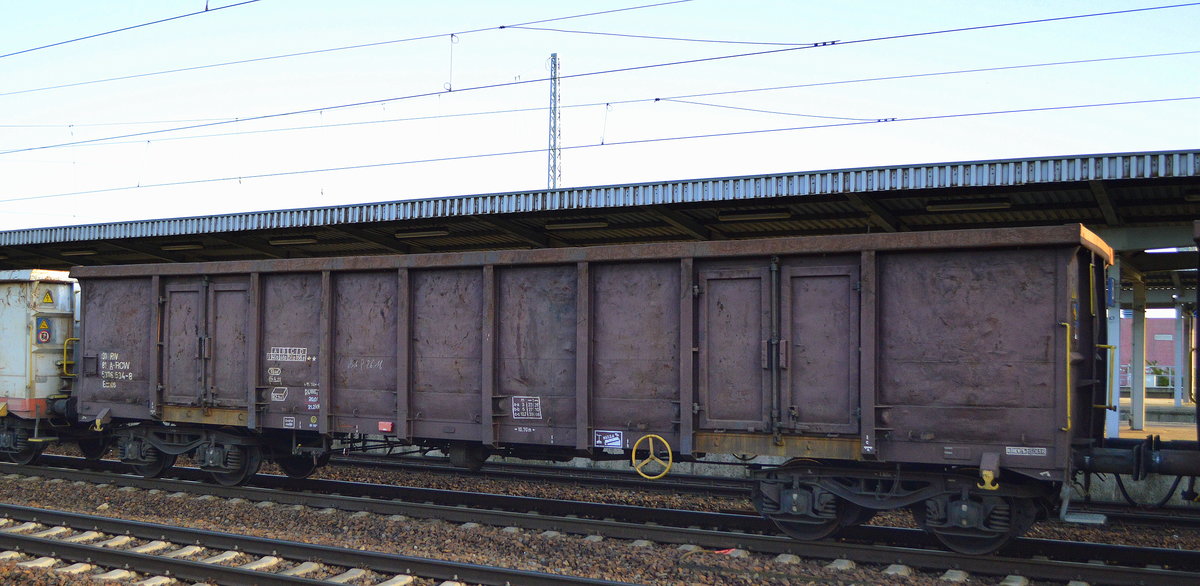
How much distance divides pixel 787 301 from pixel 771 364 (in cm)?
61

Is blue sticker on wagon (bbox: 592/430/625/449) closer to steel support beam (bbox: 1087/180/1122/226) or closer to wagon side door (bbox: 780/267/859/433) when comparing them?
wagon side door (bbox: 780/267/859/433)

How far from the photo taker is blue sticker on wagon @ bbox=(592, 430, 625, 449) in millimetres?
8633

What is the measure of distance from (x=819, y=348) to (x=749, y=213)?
20.8 feet

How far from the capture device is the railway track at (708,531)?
7.50m

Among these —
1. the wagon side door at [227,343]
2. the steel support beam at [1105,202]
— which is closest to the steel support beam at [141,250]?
the wagon side door at [227,343]

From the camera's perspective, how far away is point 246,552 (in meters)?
8.38

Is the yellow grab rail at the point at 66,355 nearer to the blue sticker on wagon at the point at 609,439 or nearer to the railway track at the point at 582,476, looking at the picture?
the railway track at the point at 582,476

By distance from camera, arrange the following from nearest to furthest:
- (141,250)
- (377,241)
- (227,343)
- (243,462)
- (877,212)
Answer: (227,343) < (243,462) < (877,212) < (377,241) < (141,250)

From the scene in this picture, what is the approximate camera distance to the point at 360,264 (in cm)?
991

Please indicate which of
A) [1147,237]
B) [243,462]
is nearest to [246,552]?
[243,462]

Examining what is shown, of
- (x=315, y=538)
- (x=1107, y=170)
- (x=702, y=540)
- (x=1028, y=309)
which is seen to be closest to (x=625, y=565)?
(x=702, y=540)

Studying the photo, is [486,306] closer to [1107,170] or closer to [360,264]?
[360,264]

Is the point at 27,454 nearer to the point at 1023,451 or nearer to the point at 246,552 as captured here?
the point at 246,552

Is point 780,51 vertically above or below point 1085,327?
above
